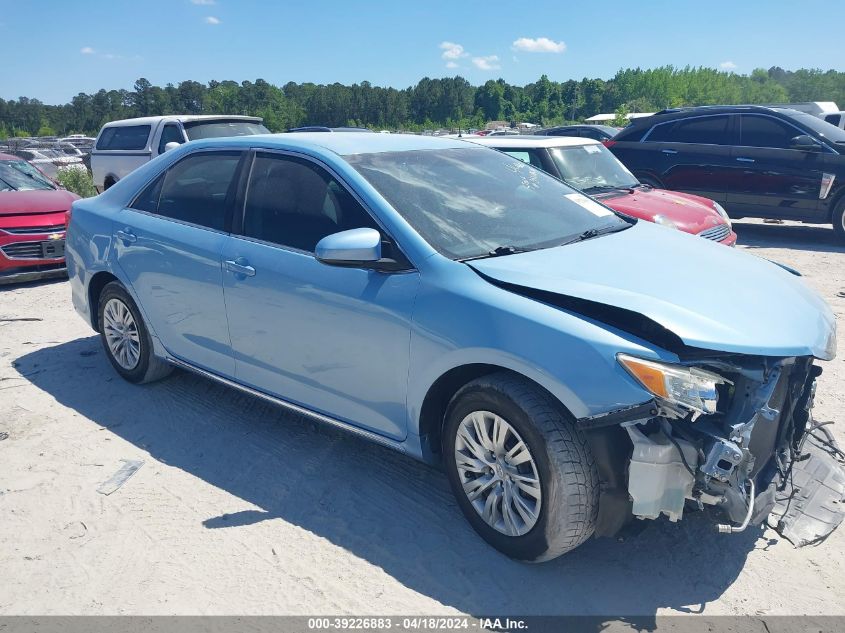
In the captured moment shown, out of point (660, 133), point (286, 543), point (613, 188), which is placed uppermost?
point (660, 133)

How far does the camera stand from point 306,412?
3.79m

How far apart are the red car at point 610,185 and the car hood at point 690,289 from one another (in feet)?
11.9

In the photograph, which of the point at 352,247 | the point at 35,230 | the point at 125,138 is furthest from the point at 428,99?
the point at 352,247

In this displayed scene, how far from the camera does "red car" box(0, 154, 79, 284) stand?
27.0 ft

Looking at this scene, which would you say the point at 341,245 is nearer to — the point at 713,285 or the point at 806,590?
the point at 713,285

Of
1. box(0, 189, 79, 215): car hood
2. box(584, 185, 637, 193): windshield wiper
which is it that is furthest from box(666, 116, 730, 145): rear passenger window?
box(0, 189, 79, 215): car hood

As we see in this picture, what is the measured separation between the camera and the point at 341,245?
323 centimetres

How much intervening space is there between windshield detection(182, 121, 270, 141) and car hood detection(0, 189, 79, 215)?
138 inches

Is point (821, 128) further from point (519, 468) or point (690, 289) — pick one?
point (519, 468)

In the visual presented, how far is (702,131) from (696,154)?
1.35 feet

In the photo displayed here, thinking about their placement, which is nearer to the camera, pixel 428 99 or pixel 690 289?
pixel 690 289

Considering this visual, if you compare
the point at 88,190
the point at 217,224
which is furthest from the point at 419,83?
the point at 217,224

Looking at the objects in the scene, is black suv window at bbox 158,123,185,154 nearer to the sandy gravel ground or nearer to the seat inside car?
Answer: the sandy gravel ground

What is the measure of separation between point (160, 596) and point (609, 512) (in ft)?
6.18
